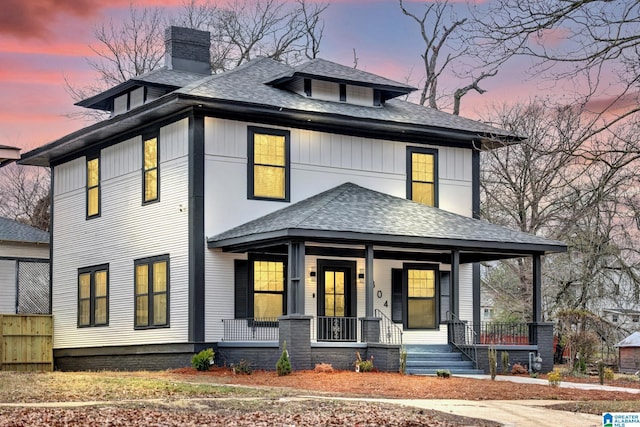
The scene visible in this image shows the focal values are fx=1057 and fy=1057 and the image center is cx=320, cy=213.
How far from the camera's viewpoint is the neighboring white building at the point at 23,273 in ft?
115

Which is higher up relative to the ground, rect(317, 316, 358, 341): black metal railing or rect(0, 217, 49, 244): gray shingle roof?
rect(0, 217, 49, 244): gray shingle roof

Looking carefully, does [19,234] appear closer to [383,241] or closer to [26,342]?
[26,342]

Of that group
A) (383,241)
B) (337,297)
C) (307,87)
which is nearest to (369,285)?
(383,241)

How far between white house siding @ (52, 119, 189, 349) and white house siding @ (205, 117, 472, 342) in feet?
2.48

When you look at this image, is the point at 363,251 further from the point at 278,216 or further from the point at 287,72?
the point at 287,72

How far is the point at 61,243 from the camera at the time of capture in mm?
33812

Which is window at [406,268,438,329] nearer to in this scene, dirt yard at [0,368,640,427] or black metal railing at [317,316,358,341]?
black metal railing at [317,316,358,341]

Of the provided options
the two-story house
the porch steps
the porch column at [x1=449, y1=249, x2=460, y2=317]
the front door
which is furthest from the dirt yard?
the porch column at [x1=449, y1=249, x2=460, y2=317]

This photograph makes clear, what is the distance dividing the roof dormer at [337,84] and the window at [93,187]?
612cm

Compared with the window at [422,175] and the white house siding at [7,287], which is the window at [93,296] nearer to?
the white house siding at [7,287]

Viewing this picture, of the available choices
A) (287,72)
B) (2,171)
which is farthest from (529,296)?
(2,171)

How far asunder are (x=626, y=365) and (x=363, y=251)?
46.1 ft

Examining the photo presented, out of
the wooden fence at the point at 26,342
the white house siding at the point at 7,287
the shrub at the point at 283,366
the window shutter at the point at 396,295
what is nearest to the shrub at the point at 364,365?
the shrub at the point at 283,366

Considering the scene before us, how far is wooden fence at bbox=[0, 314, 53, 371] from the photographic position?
3216 cm
